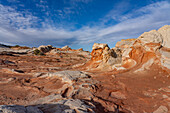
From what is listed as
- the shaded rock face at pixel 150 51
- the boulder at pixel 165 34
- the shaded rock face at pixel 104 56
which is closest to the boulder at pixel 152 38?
the shaded rock face at pixel 150 51

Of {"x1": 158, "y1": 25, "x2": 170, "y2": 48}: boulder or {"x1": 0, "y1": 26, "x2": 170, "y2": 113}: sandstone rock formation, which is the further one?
{"x1": 158, "y1": 25, "x2": 170, "y2": 48}: boulder

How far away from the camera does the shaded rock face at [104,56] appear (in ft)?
31.4

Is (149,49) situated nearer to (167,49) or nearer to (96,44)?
(167,49)

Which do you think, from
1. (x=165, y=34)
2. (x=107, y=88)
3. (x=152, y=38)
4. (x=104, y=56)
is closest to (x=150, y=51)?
(x=152, y=38)

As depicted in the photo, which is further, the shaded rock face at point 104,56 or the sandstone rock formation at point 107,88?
the shaded rock face at point 104,56

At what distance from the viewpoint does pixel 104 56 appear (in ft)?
32.0

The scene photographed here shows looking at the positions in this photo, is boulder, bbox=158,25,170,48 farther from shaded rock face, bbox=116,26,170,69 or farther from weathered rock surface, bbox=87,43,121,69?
weathered rock surface, bbox=87,43,121,69

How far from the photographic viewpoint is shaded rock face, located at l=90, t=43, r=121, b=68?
958 centimetres

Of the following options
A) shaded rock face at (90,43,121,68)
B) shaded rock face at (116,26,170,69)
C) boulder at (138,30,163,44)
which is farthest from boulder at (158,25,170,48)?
shaded rock face at (90,43,121,68)

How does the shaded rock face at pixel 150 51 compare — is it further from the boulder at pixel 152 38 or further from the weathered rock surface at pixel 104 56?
the weathered rock surface at pixel 104 56

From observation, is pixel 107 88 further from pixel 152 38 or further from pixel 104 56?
pixel 152 38

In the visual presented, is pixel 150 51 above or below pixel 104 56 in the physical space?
above

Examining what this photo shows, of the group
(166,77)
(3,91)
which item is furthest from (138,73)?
(3,91)

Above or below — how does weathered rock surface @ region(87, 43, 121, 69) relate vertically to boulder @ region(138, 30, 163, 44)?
below
